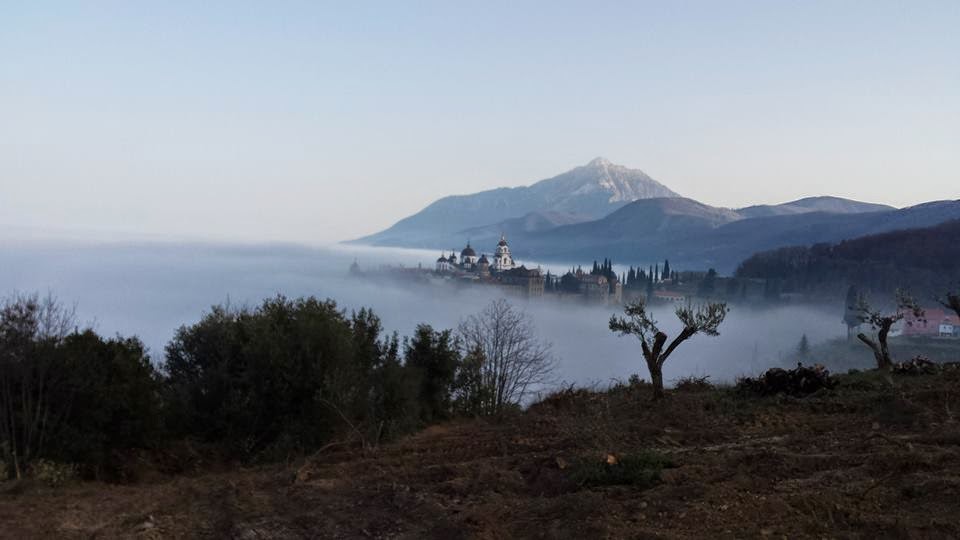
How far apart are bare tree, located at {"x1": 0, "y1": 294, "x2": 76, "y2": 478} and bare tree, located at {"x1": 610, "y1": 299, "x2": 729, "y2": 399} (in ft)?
37.7

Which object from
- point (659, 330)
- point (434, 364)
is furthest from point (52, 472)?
point (434, 364)

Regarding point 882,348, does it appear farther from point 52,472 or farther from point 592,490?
point 52,472

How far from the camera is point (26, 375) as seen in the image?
1278 cm

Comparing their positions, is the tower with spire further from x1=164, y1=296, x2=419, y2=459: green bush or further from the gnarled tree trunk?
the gnarled tree trunk

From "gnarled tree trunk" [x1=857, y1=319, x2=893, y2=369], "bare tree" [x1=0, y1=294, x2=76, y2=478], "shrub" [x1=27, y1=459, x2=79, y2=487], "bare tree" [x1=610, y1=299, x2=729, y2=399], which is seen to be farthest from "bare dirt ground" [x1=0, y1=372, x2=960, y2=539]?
"gnarled tree trunk" [x1=857, y1=319, x2=893, y2=369]

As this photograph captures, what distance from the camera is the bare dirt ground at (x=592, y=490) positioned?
5.88m

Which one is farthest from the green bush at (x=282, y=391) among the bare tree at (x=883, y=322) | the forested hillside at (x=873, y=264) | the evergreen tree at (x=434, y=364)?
the forested hillside at (x=873, y=264)

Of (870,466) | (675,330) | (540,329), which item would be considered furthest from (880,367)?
(540,329)

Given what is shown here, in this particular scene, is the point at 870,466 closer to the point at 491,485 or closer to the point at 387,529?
the point at 491,485

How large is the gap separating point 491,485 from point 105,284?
146m

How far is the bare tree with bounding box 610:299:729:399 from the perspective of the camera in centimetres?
1376

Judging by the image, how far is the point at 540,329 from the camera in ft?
346

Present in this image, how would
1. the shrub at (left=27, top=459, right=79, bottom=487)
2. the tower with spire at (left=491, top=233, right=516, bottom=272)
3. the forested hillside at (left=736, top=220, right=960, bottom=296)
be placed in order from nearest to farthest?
the shrub at (left=27, top=459, right=79, bottom=487)
the forested hillside at (left=736, top=220, right=960, bottom=296)
the tower with spire at (left=491, top=233, right=516, bottom=272)

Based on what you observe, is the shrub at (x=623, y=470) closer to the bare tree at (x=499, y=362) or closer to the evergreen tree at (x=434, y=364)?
the evergreen tree at (x=434, y=364)
